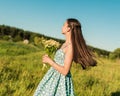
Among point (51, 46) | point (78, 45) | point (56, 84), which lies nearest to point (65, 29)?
point (78, 45)

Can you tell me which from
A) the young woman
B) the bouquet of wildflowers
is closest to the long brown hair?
the young woman

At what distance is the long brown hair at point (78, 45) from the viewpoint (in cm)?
457

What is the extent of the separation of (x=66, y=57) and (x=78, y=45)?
30 cm

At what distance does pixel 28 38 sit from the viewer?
41062mm

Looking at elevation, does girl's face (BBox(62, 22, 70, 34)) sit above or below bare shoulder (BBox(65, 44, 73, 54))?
above

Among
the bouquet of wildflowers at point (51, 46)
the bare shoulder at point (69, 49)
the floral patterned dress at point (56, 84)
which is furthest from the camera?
the bouquet of wildflowers at point (51, 46)

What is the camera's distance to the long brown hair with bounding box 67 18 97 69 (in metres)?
4.57

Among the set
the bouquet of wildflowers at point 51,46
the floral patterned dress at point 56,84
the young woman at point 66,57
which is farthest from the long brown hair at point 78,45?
the bouquet of wildflowers at point 51,46

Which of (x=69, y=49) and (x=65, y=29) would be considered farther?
(x=65, y=29)

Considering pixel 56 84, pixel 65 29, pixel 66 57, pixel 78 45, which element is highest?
pixel 65 29

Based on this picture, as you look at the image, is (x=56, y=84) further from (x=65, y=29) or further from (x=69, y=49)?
(x=65, y=29)

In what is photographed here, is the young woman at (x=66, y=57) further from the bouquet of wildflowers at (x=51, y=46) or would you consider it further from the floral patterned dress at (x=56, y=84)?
the bouquet of wildflowers at (x=51, y=46)

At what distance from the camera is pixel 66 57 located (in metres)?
4.38

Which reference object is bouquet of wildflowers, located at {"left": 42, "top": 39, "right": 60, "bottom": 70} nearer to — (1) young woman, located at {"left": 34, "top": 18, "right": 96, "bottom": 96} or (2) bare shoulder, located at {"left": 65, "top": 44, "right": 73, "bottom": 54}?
(1) young woman, located at {"left": 34, "top": 18, "right": 96, "bottom": 96}
